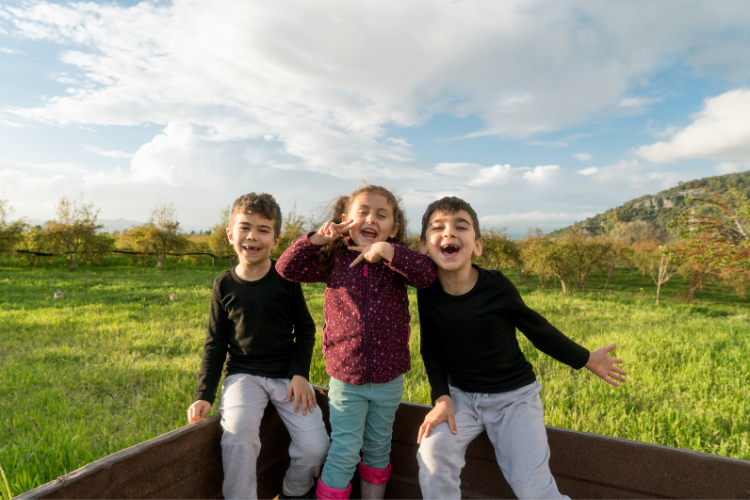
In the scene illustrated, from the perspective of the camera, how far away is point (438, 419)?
1942mm

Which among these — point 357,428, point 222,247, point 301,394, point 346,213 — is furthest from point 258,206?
point 222,247

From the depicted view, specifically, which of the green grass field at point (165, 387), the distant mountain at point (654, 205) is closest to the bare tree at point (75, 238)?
the green grass field at point (165, 387)

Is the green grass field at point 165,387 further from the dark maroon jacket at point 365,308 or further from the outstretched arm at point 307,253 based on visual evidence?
the outstretched arm at point 307,253

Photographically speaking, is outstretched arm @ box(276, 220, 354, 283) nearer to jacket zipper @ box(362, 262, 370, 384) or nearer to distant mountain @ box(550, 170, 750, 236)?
jacket zipper @ box(362, 262, 370, 384)

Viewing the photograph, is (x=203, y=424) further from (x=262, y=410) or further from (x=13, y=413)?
(x=13, y=413)

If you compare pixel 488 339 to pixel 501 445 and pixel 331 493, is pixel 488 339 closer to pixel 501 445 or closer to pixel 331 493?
pixel 501 445

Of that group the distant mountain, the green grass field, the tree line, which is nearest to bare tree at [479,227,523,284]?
the tree line

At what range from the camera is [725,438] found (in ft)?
8.76

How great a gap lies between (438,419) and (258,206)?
1.64m

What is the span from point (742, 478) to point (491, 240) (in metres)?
25.7

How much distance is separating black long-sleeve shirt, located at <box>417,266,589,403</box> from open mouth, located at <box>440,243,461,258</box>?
0.23m

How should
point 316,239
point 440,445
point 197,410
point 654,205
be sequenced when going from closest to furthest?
point 440,445, point 316,239, point 197,410, point 654,205

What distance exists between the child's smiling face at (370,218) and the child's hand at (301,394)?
88 cm

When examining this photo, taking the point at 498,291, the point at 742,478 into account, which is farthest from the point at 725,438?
the point at 498,291
